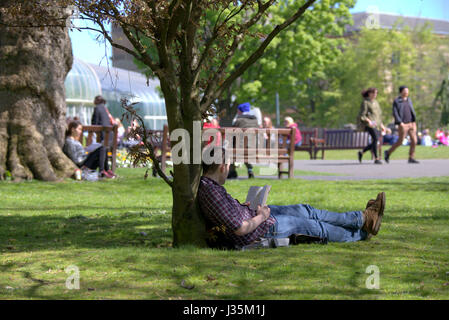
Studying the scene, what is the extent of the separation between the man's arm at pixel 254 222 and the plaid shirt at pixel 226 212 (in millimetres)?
37

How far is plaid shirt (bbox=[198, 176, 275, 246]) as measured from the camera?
6.71m

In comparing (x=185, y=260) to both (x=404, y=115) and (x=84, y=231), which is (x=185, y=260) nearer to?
(x=84, y=231)

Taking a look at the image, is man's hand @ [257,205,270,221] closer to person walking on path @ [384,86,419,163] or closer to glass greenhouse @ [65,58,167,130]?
person walking on path @ [384,86,419,163]

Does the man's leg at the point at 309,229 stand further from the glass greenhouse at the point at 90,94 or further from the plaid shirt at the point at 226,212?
the glass greenhouse at the point at 90,94

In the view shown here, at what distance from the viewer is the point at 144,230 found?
8.60 metres

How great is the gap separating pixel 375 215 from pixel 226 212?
150 centimetres

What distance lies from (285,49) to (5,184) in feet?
97.7

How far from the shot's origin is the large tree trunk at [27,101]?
47.4ft

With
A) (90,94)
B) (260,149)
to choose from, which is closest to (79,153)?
(260,149)

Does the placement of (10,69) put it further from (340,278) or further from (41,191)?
(340,278)

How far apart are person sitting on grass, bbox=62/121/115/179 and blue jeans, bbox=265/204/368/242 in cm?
915

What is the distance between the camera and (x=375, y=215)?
7332mm

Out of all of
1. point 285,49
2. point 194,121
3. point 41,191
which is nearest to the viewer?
point 194,121
